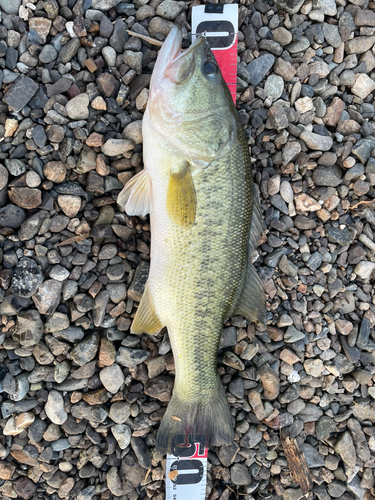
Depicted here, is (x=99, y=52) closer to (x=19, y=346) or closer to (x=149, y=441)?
(x=19, y=346)

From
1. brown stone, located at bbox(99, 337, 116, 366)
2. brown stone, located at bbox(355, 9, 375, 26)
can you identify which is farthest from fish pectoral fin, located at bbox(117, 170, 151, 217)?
brown stone, located at bbox(355, 9, 375, 26)

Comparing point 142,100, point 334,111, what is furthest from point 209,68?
point 334,111

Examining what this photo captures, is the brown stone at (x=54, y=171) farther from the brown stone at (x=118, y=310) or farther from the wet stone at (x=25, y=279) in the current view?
the brown stone at (x=118, y=310)

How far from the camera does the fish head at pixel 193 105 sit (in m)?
2.23

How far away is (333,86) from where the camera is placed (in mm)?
2889

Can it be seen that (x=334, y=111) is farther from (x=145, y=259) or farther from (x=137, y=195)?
(x=145, y=259)

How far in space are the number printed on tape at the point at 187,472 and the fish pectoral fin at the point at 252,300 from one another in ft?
3.46

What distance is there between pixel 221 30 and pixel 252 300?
6.87 ft

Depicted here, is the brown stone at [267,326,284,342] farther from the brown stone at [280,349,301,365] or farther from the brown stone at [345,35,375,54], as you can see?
the brown stone at [345,35,375,54]

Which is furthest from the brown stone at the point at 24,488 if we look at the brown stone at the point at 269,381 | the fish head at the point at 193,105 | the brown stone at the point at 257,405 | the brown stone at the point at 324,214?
the brown stone at the point at 324,214

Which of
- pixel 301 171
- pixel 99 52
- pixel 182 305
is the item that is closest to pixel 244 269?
pixel 182 305

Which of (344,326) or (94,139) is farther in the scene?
(344,326)

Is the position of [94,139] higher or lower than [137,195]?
higher

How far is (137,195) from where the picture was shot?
2.43 metres
